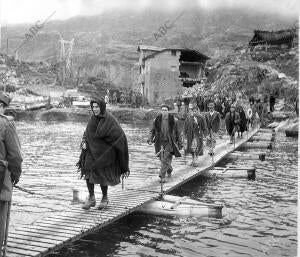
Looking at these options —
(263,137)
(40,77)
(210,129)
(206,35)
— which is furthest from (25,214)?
(206,35)

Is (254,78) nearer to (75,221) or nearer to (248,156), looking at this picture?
(248,156)

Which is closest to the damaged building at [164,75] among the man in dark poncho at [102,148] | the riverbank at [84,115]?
the riverbank at [84,115]

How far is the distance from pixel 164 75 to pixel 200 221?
51.2 meters

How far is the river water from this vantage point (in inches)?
303

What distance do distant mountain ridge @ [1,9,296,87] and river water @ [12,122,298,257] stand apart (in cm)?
8730

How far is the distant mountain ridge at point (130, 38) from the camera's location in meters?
110

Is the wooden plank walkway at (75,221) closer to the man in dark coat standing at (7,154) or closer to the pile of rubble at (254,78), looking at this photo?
the man in dark coat standing at (7,154)

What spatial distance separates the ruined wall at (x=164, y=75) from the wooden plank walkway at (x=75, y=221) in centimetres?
4805

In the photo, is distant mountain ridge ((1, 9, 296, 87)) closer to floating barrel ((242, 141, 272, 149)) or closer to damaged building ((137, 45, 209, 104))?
damaged building ((137, 45, 209, 104))

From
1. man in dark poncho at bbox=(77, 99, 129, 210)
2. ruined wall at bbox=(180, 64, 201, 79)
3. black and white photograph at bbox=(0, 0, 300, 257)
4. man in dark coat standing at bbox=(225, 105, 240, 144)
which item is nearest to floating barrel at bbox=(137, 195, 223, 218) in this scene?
black and white photograph at bbox=(0, 0, 300, 257)

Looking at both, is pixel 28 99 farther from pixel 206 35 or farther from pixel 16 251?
pixel 206 35

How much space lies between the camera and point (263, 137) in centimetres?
2703

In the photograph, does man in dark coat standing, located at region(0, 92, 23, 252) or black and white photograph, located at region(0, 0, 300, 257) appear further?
black and white photograph, located at region(0, 0, 300, 257)

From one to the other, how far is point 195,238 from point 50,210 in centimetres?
305
